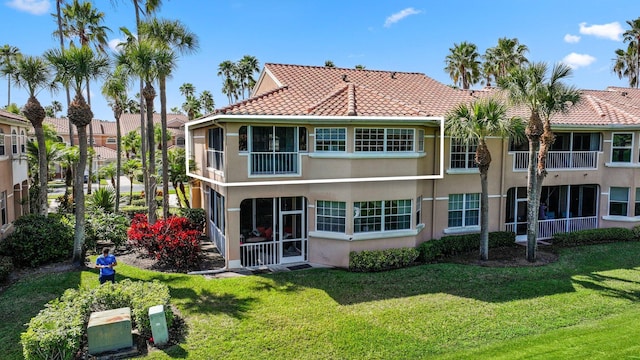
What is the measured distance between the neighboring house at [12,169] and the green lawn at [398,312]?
729cm

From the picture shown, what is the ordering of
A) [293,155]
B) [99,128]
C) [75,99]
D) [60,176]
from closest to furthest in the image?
[75,99], [293,155], [60,176], [99,128]

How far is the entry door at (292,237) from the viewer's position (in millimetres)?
17875

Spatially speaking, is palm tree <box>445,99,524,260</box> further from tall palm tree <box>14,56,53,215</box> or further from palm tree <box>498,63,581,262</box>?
tall palm tree <box>14,56,53,215</box>

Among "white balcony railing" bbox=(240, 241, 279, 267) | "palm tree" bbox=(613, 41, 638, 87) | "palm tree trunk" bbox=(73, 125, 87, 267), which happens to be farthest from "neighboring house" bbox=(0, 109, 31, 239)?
"palm tree" bbox=(613, 41, 638, 87)

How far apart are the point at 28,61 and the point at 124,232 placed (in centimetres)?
856

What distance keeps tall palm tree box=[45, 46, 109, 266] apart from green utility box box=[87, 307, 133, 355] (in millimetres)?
7261

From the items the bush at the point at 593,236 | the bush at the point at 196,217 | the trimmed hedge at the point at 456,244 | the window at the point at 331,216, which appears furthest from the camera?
the bush at the point at 196,217

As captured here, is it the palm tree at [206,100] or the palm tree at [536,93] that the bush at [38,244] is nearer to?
the palm tree at [536,93]

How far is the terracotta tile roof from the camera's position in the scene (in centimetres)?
1695

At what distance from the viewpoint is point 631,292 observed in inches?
584

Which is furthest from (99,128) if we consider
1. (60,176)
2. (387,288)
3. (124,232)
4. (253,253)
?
(387,288)

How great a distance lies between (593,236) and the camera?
71.9 ft

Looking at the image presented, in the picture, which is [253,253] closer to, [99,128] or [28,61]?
[28,61]

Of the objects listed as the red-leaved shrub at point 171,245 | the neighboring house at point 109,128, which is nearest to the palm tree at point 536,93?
the red-leaved shrub at point 171,245
